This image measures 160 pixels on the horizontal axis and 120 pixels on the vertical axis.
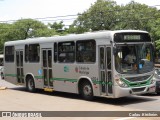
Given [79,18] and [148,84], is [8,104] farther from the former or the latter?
[79,18]

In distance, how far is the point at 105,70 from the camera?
1538 cm

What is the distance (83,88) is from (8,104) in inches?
132

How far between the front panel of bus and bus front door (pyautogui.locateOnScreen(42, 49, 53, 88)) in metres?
4.88

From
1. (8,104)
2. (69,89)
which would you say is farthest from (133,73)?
(8,104)

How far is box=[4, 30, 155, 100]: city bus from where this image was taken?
49.5ft

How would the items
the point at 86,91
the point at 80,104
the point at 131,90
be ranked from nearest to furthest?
the point at 131,90, the point at 80,104, the point at 86,91

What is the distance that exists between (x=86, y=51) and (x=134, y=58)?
215 centimetres

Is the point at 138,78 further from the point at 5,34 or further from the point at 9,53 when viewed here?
the point at 5,34

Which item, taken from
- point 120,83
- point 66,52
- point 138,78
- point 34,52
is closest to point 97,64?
point 120,83

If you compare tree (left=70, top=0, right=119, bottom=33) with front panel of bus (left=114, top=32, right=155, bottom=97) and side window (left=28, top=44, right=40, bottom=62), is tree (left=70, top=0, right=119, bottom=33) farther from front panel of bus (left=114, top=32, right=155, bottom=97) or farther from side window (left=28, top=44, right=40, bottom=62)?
front panel of bus (left=114, top=32, right=155, bottom=97)

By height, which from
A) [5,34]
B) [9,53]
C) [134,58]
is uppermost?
[5,34]

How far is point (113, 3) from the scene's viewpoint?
2564 inches

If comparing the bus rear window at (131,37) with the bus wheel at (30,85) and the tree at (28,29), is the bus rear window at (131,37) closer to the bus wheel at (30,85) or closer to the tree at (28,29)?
the bus wheel at (30,85)

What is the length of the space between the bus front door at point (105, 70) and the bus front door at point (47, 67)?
13.7 ft
